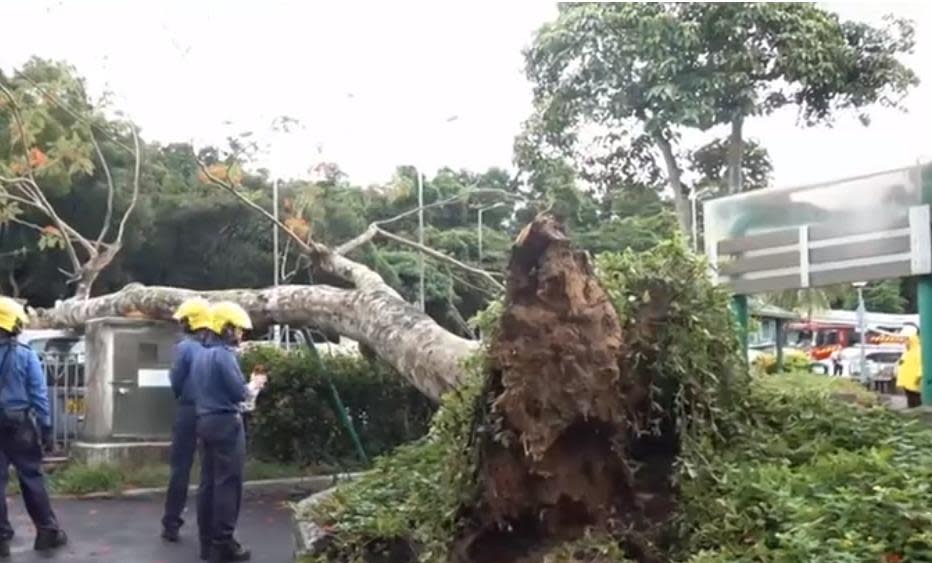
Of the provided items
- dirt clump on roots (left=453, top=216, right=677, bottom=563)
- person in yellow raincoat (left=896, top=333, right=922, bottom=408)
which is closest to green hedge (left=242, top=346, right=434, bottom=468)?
person in yellow raincoat (left=896, top=333, right=922, bottom=408)

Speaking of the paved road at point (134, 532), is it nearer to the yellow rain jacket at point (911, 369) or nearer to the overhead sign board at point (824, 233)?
the overhead sign board at point (824, 233)

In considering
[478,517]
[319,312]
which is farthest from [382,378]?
[478,517]

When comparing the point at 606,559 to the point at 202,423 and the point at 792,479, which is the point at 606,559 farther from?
the point at 202,423

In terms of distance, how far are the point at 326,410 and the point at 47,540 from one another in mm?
4386

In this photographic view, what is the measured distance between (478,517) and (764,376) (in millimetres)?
2228

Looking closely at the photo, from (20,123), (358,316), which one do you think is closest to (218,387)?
(358,316)

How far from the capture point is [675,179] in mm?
21891

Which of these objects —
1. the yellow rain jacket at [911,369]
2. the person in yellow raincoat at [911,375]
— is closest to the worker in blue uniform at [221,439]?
the person in yellow raincoat at [911,375]

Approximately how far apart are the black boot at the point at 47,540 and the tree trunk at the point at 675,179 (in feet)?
45.0

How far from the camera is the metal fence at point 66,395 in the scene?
510 inches

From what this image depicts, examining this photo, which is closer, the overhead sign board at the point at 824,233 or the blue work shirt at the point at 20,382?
the blue work shirt at the point at 20,382

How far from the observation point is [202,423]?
7.53 metres

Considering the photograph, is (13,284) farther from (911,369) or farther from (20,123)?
(911,369)

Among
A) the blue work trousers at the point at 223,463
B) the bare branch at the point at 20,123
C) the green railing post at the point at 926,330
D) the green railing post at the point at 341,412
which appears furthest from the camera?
the bare branch at the point at 20,123
